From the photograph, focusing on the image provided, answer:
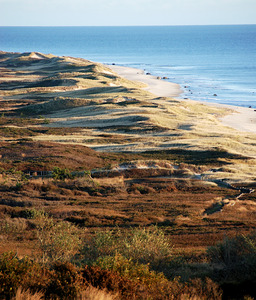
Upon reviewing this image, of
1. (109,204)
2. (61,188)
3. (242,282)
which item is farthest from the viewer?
(61,188)

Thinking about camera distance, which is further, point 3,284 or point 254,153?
point 254,153

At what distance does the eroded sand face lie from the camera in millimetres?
48188

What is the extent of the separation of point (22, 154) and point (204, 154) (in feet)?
59.4

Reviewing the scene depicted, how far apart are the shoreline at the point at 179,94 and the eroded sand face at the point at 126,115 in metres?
0.23

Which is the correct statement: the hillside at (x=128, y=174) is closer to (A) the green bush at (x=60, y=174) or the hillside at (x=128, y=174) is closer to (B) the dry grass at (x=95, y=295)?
(A) the green bush at (x=60, y=174)

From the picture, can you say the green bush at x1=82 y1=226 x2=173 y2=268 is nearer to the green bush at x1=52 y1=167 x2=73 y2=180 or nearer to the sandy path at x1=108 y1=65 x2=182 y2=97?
the green bush at x1=52 y1=167 x2=73 y2=180

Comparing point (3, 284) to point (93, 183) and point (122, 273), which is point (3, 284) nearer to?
point (122, 273)

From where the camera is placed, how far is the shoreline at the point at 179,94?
68.1 metres

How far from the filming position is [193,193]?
3034cm

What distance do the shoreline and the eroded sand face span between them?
23 centimetres

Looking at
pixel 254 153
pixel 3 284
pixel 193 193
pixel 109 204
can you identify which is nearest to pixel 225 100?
pixel 254 153

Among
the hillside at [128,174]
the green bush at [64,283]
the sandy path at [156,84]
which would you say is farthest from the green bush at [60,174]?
the sandy path at [156,84]

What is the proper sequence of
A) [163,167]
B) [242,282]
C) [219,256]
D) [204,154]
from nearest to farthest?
[242,282]
[219,256]
[163,167]
[204,154]

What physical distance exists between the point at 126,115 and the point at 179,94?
3680 centimetres
